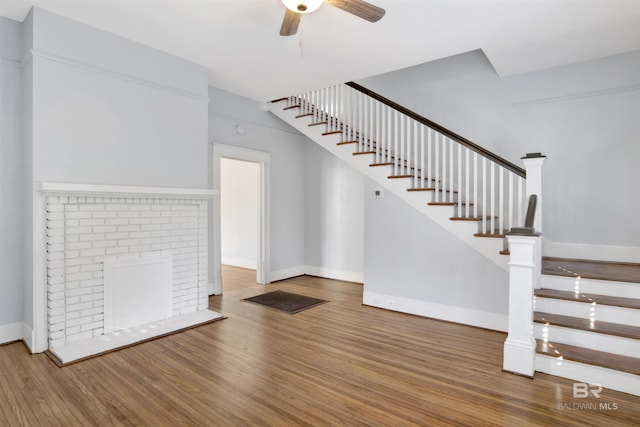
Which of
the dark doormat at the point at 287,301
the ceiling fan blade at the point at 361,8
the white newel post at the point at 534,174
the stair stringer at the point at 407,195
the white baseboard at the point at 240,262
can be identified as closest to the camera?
the ceiling fan blade at the point at 361,8

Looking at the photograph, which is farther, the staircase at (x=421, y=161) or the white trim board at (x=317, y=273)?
the white trim board at (x=317, y=273)

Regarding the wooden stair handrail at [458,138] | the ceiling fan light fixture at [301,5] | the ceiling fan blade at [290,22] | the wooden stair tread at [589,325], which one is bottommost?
the wooden stair tread at [589,325]

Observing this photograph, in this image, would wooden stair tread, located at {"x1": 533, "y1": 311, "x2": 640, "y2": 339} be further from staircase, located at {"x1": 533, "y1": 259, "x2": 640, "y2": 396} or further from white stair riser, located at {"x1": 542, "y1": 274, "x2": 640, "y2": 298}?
white stair riser, located at {"x1": 542, "y1": 274, "x2": 640, "y2": 298}

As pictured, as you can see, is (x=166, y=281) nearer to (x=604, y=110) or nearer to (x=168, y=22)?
(x=168, y=22)

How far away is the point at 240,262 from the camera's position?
7.52 m

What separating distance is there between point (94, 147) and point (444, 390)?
3859 millimetres

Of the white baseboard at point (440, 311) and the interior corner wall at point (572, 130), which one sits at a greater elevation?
the interior corner wall at point (572, 130)

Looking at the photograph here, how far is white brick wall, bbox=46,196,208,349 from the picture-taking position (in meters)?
3.11

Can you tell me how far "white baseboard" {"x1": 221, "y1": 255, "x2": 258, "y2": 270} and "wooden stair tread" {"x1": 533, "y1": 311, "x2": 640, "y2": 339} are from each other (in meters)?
5.43

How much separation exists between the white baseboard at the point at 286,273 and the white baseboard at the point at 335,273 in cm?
16

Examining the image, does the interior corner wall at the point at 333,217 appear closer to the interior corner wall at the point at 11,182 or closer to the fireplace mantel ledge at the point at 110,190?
the fireplace mantel ledge at the point at 110,190

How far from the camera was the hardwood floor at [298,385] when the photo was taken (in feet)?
7.23

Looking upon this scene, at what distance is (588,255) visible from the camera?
3.98 metres

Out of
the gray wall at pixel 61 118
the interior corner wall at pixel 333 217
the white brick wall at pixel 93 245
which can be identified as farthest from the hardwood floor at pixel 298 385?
the interior corner wall at pixel 333 217
